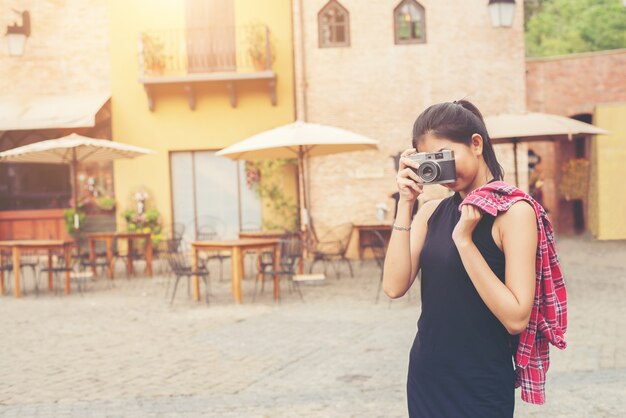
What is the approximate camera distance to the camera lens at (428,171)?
2191mm

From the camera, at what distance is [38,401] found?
19.4ft

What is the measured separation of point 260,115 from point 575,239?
8339 mm

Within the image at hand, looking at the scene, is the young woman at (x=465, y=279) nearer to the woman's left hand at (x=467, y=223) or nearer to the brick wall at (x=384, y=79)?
the woman's left hand at (x=467, y=223)

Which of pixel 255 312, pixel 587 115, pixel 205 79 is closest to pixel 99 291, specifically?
pixel 255 312

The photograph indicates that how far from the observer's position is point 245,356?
736 cm

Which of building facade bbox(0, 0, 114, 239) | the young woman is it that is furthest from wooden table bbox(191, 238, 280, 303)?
the young woman

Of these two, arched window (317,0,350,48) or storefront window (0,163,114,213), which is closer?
arched window (317,0,350,48)

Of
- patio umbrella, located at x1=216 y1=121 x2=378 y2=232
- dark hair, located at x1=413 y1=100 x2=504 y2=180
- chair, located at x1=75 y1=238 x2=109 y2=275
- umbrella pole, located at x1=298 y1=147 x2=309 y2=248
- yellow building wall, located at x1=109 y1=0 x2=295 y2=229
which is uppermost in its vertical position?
yellow building wall, located at x1=109 y1=0 x2=295 y2=229

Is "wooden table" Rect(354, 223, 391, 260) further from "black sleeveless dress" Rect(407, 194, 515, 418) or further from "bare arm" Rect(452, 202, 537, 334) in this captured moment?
"bare arm" Rect(452, 202, 537, 334)

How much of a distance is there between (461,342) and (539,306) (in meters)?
0.23

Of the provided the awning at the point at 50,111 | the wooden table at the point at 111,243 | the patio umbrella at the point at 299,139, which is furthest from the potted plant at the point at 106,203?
the patio umbrella at the point at 299,139

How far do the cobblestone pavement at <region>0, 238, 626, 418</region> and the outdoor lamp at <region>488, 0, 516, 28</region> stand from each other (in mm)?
5815

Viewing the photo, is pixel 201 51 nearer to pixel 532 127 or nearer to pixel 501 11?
pixel 501 11

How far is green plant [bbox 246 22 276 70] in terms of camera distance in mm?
17719
